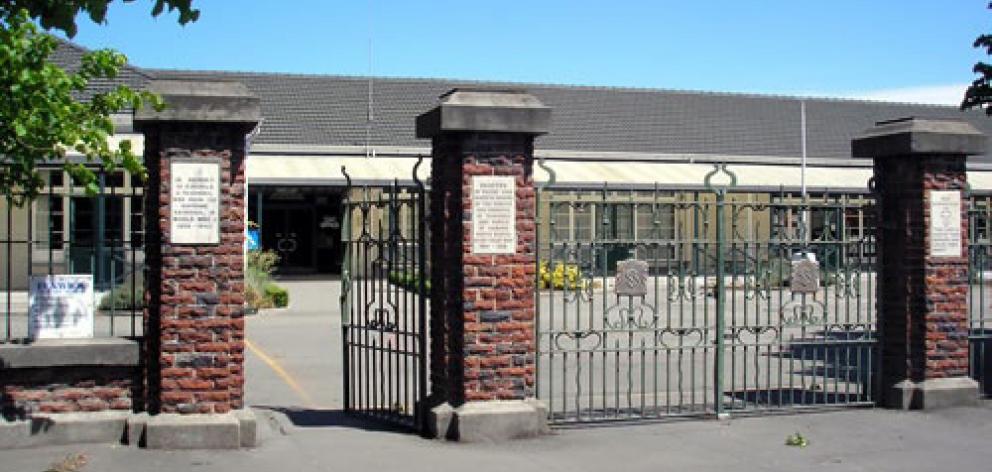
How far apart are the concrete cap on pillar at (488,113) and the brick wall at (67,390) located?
313 cm

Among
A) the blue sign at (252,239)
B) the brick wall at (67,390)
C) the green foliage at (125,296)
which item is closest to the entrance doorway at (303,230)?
the blue sign at (252,239)

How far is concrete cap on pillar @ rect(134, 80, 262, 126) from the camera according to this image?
799 centimetres

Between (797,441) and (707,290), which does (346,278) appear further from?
(797,441)

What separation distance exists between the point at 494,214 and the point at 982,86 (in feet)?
26.7

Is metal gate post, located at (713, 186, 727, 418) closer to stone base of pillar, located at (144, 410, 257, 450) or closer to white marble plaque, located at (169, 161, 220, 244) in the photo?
stone base of pillar, located at (144, 410, 257, 450)

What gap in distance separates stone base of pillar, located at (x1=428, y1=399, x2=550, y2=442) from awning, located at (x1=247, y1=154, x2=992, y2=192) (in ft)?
68.1

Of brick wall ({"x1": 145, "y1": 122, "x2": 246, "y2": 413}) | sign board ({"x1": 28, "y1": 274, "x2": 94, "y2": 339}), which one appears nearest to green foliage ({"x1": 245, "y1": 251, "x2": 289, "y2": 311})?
sign board ({"x1": 28, "y1": 274, "x2": 94, "y2": 339})

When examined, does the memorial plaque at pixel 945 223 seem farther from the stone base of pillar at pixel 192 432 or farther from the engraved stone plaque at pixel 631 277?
the stone base of pillar at pixel 192 432

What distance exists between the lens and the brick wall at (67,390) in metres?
8.05

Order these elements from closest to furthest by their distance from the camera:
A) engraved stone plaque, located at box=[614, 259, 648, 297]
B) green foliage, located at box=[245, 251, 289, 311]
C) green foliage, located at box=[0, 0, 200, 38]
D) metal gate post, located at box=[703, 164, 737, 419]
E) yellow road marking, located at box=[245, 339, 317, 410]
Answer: green foliage, located at box=[0, 0, 200, 38] < engraved stone plaque, located at box=[614, 259, 648, 297] < metal gate post, located at box=[703, 164, 737, 419] < yellow road marking, located at box=[245, 339, 317, 410] < green foliage, located at box=[245, 251, 289, 311]

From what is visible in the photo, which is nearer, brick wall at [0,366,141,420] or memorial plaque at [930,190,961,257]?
brick wall at [0,366,141,420]

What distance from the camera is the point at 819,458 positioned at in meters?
8.17

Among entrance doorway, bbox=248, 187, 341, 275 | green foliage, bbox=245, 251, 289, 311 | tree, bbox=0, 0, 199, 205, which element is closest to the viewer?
tree, bbox=0, 0, 199, 205

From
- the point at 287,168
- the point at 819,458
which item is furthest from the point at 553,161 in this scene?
the point at 819,458
